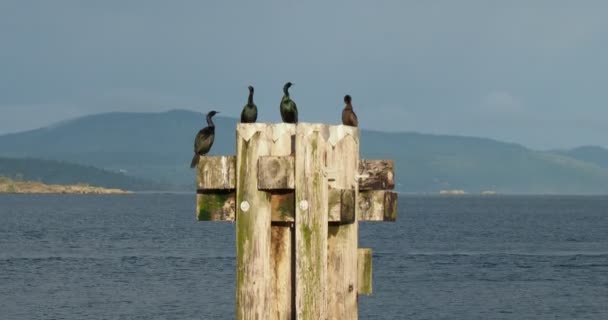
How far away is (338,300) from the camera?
1387cm

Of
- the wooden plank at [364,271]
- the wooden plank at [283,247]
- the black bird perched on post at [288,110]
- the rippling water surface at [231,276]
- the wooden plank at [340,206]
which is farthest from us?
the rippling water surface at [231,276]

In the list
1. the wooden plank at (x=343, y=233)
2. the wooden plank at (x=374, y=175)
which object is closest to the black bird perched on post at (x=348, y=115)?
the wooden plank at (x=374, y=175)

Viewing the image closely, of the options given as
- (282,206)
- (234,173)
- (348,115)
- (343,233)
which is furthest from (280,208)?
(348,115)

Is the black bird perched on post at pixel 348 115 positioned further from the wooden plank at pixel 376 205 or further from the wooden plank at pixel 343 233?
the wooden plank at pixel 343 233

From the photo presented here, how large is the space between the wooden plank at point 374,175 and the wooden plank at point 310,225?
1311 mm

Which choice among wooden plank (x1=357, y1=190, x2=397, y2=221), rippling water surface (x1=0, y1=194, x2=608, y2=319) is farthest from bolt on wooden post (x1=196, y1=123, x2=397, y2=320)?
rippling water surface (x1=0, y1=194, x2=608, y2=319)

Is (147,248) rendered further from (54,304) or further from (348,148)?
(348,148)

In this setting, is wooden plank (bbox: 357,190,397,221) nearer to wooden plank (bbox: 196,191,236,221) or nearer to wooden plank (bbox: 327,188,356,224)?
wooden plank (bbox: 327,188,356,224)

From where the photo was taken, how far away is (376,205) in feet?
47.9

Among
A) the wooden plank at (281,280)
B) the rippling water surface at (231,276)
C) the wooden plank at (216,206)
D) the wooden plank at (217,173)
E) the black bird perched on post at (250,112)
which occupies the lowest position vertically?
the rippling water surface at (231,276)

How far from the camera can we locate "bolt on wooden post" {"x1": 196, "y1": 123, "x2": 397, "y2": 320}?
13.2 metres

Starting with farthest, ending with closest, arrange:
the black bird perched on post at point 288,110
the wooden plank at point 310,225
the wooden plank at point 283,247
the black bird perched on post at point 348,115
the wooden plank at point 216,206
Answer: the black bird perched on post at point 348,115, the black bird perched on post at point 288,110, the wooden plank at point 216,206, the wooden plank at point 283,247, the wooden plank at point 310,225

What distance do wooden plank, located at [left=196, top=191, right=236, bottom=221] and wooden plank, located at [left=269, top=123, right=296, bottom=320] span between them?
519 mm

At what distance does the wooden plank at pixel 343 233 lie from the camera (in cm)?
1366
